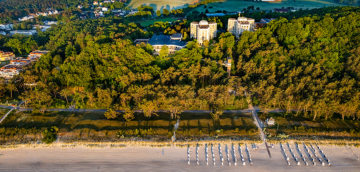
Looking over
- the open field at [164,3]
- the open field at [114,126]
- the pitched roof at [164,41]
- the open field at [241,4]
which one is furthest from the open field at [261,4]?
the open field at [114,126]

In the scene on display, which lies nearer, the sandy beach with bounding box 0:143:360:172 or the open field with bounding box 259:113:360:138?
the sandy beach with bounding box 0:143:360:172

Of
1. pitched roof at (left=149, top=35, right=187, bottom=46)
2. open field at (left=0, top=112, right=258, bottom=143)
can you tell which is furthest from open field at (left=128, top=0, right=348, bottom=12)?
open field at (left=0, top=112, right=258, bottom=143)

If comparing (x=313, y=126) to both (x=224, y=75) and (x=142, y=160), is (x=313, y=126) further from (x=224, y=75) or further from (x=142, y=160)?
(x=142, y=160)

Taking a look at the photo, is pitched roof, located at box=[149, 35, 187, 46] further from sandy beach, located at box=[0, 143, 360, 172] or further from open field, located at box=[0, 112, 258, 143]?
sandy beach, located at box=[0, 143, 360, 172]

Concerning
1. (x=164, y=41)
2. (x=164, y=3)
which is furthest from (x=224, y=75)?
(x=164, y=3)

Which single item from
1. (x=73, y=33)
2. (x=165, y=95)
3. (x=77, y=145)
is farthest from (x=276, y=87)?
(x=73, y=33)

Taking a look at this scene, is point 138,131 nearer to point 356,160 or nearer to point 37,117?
point 37,117
